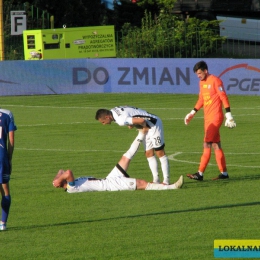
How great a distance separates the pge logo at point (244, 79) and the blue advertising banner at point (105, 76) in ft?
0.12

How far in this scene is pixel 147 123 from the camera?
14562 mm

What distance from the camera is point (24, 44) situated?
3622 cm

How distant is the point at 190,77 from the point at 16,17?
802cm

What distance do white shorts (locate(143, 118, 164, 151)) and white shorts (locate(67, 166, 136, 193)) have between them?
703 mm

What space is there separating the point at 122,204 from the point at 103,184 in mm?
1129

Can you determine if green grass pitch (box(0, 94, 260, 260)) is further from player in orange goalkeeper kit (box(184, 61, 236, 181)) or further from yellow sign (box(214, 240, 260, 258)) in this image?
yellow sign (box(214, 240, 260, 258))

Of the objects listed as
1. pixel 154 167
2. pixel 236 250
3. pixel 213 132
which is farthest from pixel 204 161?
pixel 236 250

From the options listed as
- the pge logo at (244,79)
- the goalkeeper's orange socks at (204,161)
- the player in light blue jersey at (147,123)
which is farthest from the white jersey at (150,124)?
the pge logo at (244,79)

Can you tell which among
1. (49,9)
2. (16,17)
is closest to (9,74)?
(16,17)

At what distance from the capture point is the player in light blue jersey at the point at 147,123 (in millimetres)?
13805

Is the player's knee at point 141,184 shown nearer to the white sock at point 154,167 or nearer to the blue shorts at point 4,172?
the white sock at point 154,167

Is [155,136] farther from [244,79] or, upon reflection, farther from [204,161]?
[244,79]

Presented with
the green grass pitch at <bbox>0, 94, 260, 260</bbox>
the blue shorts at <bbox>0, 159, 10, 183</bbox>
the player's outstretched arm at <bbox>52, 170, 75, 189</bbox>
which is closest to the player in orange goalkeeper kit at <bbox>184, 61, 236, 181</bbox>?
the green grass pitch at <bbox>0, 94, 260, 260</bbox>

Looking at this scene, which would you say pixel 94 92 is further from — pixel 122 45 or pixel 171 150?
pixel 171 150
